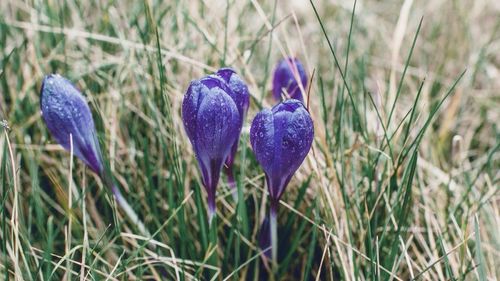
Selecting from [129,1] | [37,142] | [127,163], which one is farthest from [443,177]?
[129,1]

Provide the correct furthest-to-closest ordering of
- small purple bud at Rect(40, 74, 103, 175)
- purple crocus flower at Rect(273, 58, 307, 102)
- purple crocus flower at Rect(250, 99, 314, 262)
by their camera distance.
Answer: purple crocus flower at Rect(273, 58, 307, 102)
small purple bud at Rect(40, 74, 103, 175)
purple crocus flower at Rect(250, 99, 314, 262)

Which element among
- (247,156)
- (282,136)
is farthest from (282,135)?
(247,156)

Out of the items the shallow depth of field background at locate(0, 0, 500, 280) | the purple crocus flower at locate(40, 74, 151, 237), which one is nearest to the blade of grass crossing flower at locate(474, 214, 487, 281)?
the shallow depth of field background at locate(0, 0, 500, 280)

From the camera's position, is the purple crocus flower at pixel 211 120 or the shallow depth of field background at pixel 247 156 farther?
the shallow depth of field background at pixel 247 156

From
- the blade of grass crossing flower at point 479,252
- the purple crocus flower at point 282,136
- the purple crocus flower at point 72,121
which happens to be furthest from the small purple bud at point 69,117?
the blade of grass crossing flower at point 479,252

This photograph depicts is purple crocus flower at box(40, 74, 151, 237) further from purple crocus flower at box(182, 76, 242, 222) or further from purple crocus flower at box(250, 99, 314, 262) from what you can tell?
purple crocus flower at box(250, 99, 314, 262)

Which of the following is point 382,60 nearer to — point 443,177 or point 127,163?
point 443,177

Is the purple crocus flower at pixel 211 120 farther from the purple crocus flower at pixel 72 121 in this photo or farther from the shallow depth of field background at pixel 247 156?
the purple crocus flower at pixel 72 121
